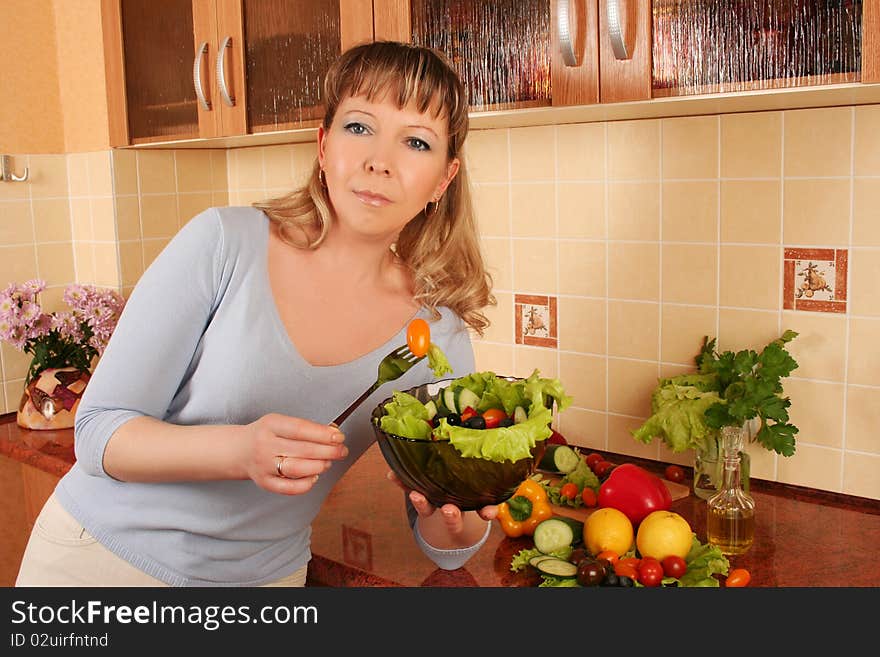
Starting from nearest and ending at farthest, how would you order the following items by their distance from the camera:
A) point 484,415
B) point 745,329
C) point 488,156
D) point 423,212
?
point 484,415
point 423,212
point 745,329
point 488,156

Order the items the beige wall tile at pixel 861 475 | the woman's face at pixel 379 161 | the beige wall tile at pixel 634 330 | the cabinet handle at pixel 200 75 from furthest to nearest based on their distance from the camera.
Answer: the cabinet handle at pixel 200 75 < the beige wall tile at pixel 634 330 < the beige wall tile at pixel 861 475 < the woman's face at pixel 379 161

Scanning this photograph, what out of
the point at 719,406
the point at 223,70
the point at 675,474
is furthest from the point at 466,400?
the point at 223,70

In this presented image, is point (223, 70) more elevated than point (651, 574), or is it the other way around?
point (223, 70)

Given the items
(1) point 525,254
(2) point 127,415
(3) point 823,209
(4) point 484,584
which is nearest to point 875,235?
(3) point 823,209

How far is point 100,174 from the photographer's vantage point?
7.98 ft

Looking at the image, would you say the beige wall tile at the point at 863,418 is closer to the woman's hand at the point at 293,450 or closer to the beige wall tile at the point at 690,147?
the beige wall tile at the point at 690,147

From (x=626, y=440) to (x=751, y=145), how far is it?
24.7 inches

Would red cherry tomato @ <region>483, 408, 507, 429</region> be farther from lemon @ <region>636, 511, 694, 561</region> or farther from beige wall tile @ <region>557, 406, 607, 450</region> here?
beige wall tile @ <region>557, 406, 607, 450</region>

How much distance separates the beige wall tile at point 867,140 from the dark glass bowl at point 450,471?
33.6 inches

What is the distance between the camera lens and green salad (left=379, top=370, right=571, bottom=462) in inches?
40.9

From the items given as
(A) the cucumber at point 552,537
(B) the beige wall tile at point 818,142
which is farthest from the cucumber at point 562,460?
(B) the beige wall tile at point 818,142

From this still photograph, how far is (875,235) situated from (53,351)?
1793 millimetres

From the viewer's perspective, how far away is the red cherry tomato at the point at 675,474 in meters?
→ 1.77

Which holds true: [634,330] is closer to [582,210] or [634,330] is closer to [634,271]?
[634,271]
